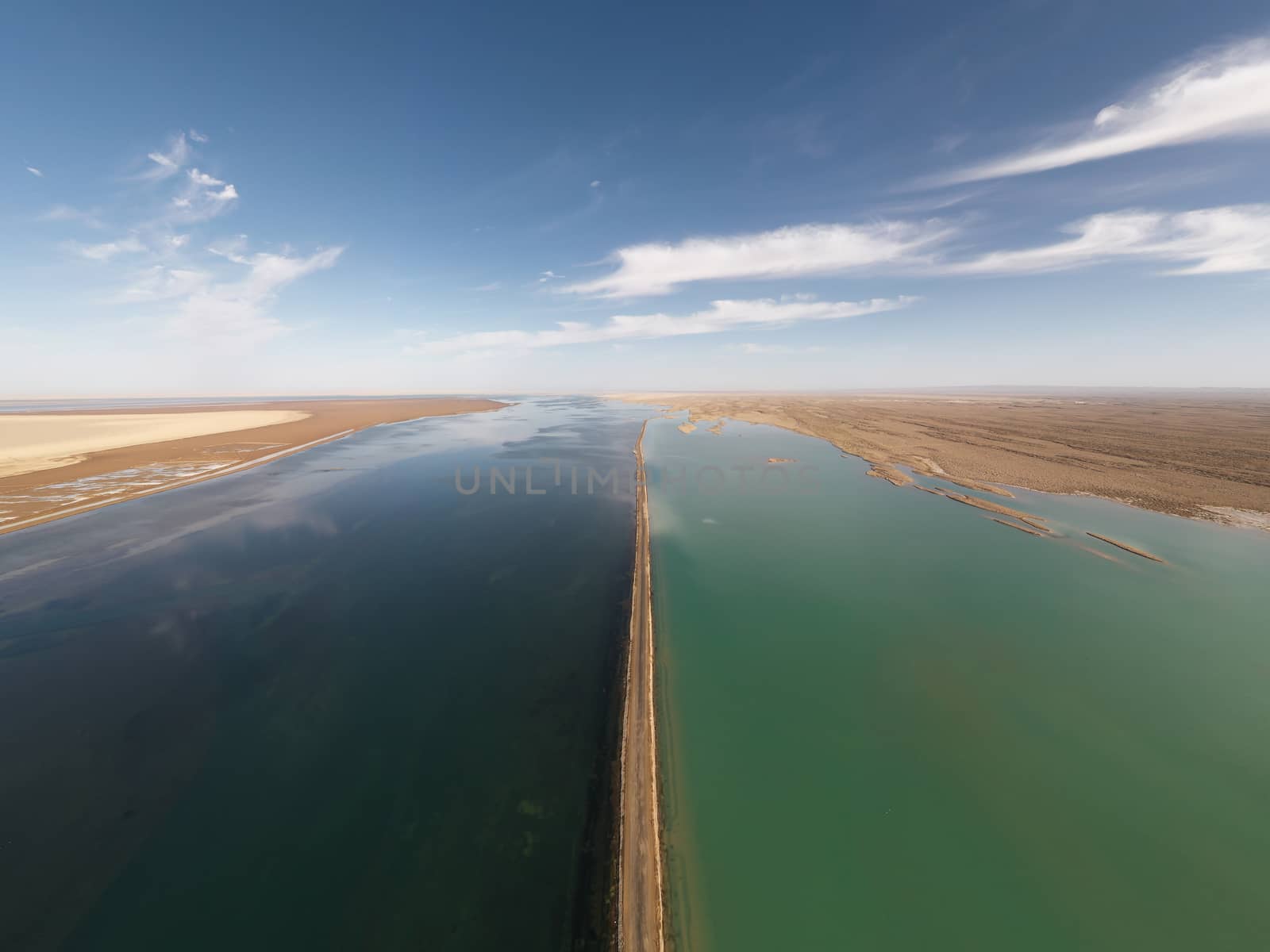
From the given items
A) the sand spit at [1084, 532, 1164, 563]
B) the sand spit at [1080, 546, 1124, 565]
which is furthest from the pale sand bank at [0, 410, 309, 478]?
the sand spit at [1084, 532, 1164, 563]

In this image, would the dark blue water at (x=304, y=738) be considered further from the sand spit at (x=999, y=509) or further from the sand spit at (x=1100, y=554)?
the sand spit at (x=999, y=509)

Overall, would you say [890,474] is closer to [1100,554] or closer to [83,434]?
[1100,554]

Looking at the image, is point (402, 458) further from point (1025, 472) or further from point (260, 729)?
point (1025, 472)

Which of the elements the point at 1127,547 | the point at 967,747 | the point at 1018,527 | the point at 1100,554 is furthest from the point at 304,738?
the point at 1127,547

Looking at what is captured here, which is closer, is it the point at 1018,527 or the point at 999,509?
the point at 1018,527

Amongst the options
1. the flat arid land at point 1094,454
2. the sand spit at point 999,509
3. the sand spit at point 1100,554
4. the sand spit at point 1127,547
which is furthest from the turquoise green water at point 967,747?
the flat arid land at point 1094,454

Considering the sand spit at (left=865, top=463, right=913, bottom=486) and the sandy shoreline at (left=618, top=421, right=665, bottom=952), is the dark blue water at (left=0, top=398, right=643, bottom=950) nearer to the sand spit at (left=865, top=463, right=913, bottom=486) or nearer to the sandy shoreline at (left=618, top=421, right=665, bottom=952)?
the sandy shoreline at (left=618, top=421, right=665, bottom=952)

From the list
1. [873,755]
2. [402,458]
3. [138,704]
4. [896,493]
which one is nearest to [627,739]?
[873,755]
